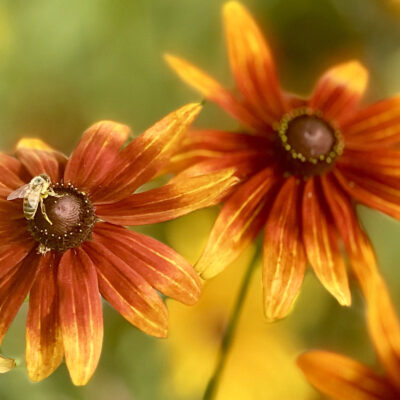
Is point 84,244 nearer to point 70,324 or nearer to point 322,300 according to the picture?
point 70,324

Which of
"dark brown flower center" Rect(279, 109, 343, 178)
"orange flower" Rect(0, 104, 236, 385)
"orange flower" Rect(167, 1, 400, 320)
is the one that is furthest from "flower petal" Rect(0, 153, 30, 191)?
"dark brown flower center" Rect(279, 109, 343, 178)

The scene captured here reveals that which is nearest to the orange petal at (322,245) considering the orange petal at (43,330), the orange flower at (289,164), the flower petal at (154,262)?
the orange flower at (289,164)

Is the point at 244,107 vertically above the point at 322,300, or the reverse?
the point at 244,107

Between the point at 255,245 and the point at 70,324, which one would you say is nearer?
the point at 70,324

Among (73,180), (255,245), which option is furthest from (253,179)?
(73,180)

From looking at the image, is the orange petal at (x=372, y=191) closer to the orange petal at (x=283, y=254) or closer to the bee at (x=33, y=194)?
the orange petal at (x=283, y=254)

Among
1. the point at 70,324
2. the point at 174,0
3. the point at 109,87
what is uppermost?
the point at 174,0

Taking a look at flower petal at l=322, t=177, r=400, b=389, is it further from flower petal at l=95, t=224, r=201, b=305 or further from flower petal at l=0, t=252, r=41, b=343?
flower petal at l=0, t=252, r=41, b=343
